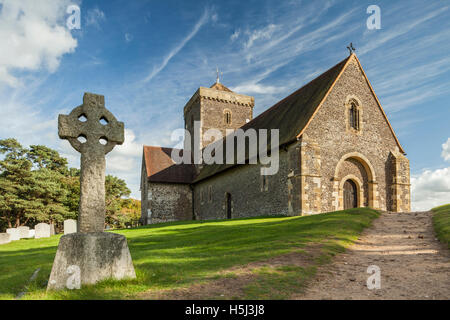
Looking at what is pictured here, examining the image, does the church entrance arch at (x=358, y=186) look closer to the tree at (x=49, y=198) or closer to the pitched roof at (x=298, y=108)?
the pitched roof at (x=298, y=108)

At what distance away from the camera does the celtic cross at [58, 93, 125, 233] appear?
6059mm

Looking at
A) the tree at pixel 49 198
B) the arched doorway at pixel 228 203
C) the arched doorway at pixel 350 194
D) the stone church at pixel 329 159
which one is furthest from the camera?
the tree at pixel 49 198

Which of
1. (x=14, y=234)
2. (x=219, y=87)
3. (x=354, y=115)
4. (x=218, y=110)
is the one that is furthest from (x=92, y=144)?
(x=219, y=87)

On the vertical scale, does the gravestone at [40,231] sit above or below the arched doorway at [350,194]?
below

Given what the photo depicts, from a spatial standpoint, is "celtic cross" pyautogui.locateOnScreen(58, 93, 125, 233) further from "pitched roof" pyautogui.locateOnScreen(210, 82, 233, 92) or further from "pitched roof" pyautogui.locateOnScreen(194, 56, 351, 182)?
"pitched roof" pyautogui.locateOnScreen(210, 82, 233, 92)

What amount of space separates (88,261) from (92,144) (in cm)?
226

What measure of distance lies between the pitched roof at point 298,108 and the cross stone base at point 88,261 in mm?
12599

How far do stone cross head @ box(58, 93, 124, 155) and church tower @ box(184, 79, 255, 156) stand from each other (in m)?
28.5

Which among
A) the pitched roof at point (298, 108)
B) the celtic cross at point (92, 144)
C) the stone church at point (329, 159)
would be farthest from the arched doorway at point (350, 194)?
the celtic cross at point (92, 144)

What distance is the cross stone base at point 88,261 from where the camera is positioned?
→ 531cm

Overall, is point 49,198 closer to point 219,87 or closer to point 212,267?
point 219,87

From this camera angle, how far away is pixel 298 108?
2008 centimetres
